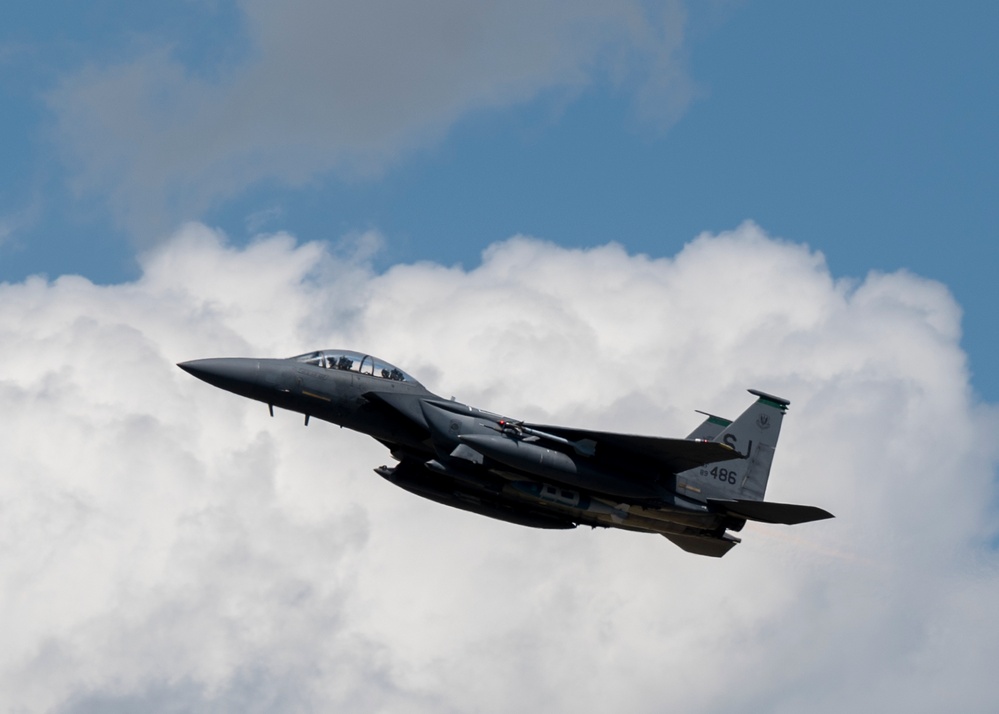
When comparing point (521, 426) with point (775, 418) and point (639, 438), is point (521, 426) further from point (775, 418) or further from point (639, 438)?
point (775, 418)

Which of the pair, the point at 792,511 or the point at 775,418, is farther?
the point at 775,418

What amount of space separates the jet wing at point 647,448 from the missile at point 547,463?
1.39ft

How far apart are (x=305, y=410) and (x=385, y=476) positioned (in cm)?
293

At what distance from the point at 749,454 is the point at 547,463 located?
6526mm

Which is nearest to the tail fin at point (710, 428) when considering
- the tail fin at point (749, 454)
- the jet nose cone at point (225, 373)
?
the tail fin at point (749, 454)

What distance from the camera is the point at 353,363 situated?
34.9 m

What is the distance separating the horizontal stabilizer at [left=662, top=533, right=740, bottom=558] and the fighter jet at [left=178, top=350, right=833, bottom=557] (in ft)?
1.29

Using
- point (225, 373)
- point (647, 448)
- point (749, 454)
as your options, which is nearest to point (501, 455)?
point (647, 448)

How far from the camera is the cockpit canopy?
3475cm

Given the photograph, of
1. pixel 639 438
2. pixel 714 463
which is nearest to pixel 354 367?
pixel 639 438

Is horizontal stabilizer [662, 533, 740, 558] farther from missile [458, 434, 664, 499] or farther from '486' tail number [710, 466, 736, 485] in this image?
missile [458, 434, 664, 499]

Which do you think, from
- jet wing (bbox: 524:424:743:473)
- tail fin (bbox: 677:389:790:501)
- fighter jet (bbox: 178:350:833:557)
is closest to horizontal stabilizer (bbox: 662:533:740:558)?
fighter jet (bbox: 178:350:833:557)

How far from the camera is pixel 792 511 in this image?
34.8m

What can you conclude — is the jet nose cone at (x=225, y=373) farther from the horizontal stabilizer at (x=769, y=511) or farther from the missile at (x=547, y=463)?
the horizontal stabilizer at (x=769, y=511)
